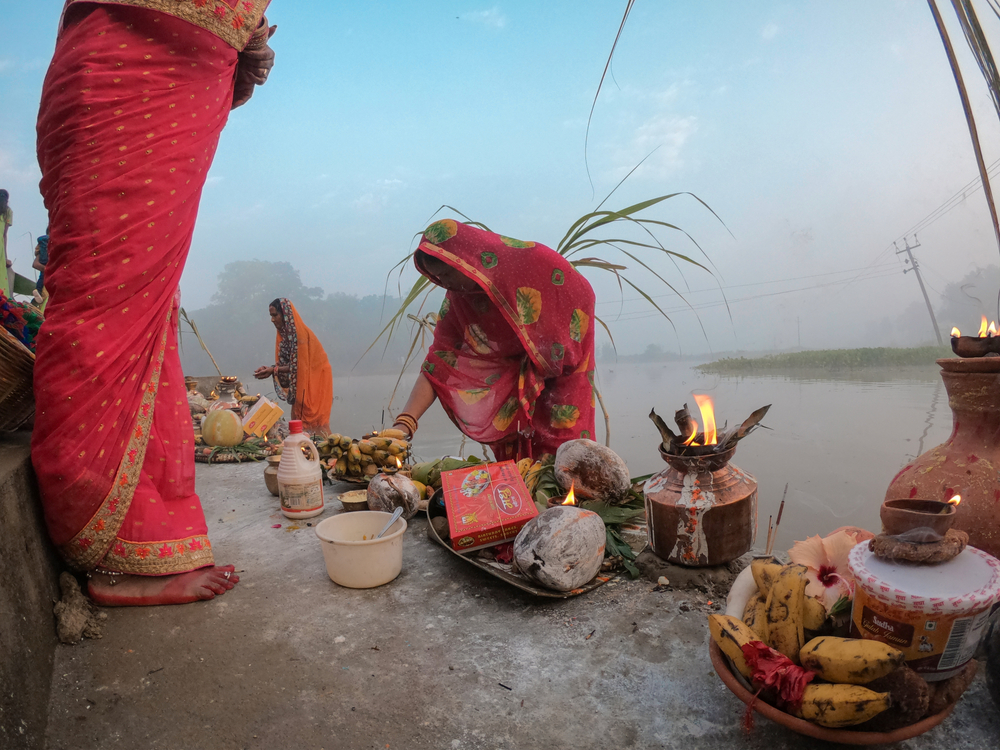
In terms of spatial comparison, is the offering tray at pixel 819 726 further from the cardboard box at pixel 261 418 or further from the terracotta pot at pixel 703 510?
the cardboard box at pixel 261 418

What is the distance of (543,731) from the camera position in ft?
3.79

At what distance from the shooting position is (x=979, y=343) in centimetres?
147

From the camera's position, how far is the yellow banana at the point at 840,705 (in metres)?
0.91

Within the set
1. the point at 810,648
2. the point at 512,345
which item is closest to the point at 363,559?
the point at 810,648

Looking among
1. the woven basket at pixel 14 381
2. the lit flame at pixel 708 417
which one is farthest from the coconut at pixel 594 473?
the woven basket at pixel 14 381

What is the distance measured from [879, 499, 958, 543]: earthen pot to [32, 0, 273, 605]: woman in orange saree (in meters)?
2.04

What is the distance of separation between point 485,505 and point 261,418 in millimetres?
3582

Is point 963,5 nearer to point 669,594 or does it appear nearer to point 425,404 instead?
point 669,594

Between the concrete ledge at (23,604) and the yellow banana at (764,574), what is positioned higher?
the yellow banana at (764,574)

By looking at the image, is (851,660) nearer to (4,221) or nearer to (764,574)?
(764,574)

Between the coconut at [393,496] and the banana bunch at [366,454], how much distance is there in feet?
1.49

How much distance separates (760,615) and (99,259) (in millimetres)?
2158

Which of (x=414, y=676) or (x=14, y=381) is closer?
(x=414, y=676)

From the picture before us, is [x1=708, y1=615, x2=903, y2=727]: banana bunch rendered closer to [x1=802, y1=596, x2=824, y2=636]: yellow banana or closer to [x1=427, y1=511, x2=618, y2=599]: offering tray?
[x1=802, y1=596, x2=824, y2=636]: yellow banana
